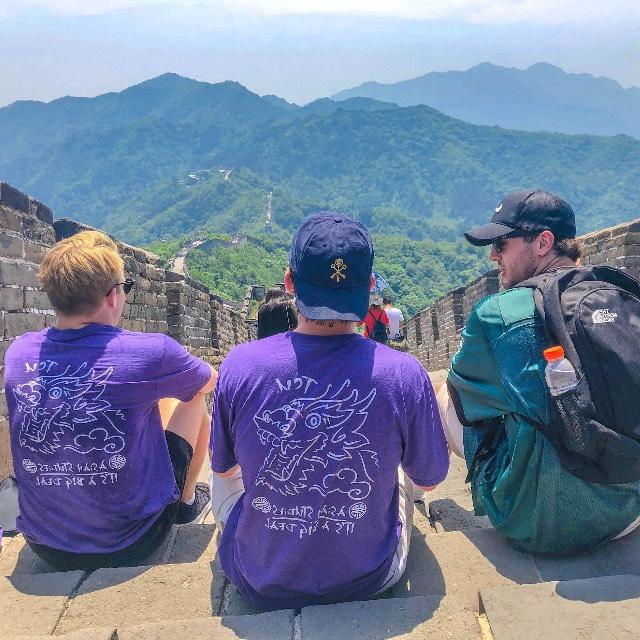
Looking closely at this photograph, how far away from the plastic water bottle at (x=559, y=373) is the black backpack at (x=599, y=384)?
2cm

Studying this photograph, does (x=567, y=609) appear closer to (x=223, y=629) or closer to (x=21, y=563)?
(x=223, y=629)

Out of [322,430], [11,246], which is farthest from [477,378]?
[11,246]

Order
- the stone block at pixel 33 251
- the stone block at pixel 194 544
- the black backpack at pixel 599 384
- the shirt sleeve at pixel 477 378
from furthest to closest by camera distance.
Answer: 1. the stone block at pixel 33 251
2. the stone block at pixel 194 544
3. the shirt sleeve at pixel 477 378
4. the black backpack at pixel 599 384

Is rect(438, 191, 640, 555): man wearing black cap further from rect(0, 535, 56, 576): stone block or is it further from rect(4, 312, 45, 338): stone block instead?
rect(4, 312, 45, 338): stone block

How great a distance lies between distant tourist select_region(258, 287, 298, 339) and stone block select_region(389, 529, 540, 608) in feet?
7.99

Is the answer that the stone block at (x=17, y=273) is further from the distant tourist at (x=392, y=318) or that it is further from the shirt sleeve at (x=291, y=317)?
the distant tourist at (x=392, y=318)

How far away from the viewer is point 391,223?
18750 centimetres

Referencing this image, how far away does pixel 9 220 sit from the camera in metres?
4.27

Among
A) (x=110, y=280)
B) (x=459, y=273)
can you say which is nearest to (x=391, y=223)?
(x=459, y=273)

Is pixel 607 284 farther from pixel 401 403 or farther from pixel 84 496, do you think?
pixel 84 496

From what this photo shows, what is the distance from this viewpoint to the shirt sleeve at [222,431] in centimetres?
233

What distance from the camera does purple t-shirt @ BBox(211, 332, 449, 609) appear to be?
7.27ft

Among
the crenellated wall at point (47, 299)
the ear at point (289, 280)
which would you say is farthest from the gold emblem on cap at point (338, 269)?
the crenellated wall at point (47, 299)

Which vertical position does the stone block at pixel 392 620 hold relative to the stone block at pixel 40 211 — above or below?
below
